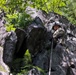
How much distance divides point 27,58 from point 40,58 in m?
1.20

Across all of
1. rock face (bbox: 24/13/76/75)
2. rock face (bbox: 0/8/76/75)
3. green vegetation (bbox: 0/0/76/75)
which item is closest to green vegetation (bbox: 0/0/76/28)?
green vegetation (bbox: 0/0/76/75)

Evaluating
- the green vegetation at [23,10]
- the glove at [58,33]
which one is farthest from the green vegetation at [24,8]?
the glove at [58,33]

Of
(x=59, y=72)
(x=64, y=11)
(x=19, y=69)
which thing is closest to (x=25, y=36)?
(x=19, y=69)

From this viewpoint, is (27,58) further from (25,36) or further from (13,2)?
(13,2)

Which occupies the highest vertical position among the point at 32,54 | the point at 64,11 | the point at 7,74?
the point at 64,11

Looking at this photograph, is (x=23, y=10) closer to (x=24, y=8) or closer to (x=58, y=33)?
(x=24, y=8)

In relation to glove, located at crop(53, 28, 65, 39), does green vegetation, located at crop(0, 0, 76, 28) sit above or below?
above

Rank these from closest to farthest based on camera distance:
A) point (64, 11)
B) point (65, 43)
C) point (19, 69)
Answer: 1. point (19, 69)
2. point (65, 43)
3. point (64, 11)

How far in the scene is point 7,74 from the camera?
14.4ft

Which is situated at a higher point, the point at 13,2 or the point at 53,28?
the point at 13,2

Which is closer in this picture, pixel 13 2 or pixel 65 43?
pixel 13 2

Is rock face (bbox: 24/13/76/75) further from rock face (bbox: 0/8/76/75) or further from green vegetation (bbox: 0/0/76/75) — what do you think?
green vegetation (bbox: 0/0/76/75)

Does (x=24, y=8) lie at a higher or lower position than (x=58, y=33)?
higher

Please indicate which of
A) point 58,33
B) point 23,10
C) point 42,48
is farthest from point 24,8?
point 58,33
